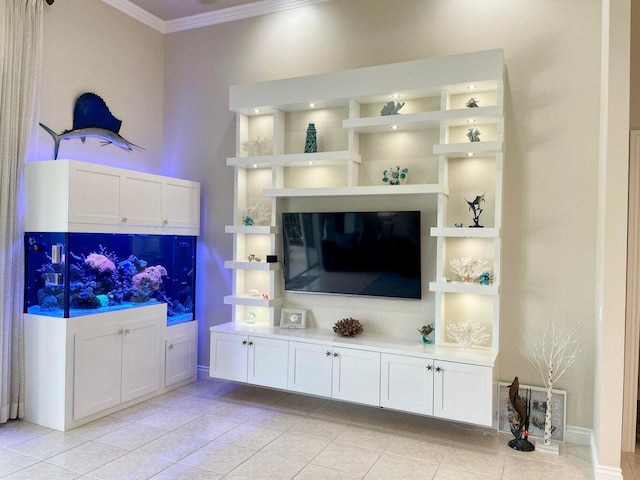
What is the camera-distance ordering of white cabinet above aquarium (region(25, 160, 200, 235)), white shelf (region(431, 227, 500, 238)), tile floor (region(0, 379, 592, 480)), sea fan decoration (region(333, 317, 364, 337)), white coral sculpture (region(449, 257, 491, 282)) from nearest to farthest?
tile floor (region(0, 379, 592, 480))
white shelf (region(431, 227, 500, 238))
white cabinet above aquarium (region(25, 160, 200, 235))
white coral sculpture (region(449, 257, 491, 282))
sea fan decoration (region(333, 317, 364, 337))

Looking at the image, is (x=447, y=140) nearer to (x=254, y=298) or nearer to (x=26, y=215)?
(x=254, y=298)

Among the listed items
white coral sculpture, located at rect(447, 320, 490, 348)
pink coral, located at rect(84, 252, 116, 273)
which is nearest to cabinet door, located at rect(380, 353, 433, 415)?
white coral sculpture, located at rect(447, 320, 490, 348)

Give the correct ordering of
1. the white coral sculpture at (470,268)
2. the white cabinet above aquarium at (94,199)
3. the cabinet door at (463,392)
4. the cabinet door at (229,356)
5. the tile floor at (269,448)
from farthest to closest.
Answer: the cabinet door at (229,356) < the white coral sculpture at (470,268) < the white cabinet above aquarium at (94,199) < the cabinet door at (463,392) < the tile floor at (269,448)

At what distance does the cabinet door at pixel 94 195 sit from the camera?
368cm

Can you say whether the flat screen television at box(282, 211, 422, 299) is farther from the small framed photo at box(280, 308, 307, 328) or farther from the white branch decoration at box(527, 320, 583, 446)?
the white branch decoration at box(527, 320, 583, 446)

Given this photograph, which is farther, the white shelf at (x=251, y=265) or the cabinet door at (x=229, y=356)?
the white shelf at (x=251, y=265)

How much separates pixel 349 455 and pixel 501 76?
3.02 metres

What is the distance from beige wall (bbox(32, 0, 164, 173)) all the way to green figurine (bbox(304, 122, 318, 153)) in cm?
193

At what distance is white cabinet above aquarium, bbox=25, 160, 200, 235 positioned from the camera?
12.0 ft

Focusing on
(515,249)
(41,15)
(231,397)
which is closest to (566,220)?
(515,249)

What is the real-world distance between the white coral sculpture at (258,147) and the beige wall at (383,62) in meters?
0.41

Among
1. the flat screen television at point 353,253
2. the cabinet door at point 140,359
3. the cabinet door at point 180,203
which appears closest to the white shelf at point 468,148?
the flat screen television at point 353,253

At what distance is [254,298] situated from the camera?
4527mm

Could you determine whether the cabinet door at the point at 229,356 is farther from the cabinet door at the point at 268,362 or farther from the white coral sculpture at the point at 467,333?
the white coral sculpture at the point at 467,333
